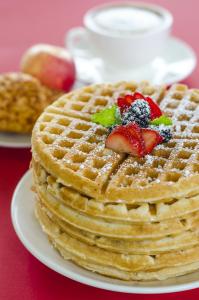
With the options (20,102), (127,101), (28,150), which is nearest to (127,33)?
(20,102)

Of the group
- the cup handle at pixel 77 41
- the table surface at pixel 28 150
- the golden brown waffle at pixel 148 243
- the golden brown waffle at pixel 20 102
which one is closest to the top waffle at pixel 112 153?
the golden brown waffle at pixel 148 243

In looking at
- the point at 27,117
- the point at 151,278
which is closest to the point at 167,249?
the point at 151,278

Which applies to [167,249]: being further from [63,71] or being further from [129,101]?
[63,71]

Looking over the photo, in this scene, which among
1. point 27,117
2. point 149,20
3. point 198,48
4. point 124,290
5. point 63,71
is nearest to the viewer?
point 124,290

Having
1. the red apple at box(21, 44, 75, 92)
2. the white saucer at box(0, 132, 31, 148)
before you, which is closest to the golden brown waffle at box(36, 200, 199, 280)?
the white saucer at box(0, 132, 31, 148)

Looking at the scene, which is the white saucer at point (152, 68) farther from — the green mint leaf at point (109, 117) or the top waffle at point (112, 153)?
the green mint leaf at point (109, 117)

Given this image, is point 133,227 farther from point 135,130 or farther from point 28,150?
point 28,150
